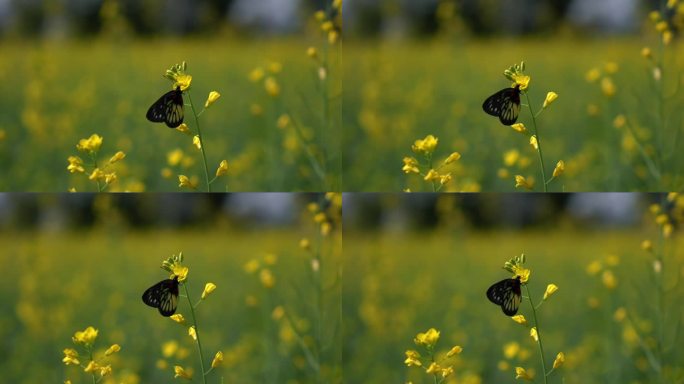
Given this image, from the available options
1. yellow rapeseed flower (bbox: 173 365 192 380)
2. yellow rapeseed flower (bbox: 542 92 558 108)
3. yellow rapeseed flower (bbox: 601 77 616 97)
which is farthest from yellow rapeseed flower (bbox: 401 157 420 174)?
yellow rapeseed flower (bbox: 173 365 192 380)

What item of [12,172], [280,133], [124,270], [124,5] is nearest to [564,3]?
[280,133]

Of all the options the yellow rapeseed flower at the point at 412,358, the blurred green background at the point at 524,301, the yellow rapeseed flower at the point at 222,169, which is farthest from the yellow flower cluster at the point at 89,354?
the yellow rapeseed flower at the point at 412,358

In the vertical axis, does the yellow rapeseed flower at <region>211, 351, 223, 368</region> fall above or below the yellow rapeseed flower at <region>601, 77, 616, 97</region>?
below

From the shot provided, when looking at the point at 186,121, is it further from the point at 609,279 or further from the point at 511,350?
the point at 609,279

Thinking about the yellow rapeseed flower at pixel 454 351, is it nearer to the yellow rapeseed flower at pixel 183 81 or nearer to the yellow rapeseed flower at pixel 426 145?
the yellow rapeseed flower at pixel 426 145

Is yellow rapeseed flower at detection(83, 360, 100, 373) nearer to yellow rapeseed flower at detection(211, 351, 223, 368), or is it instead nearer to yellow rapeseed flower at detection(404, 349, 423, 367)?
yellow rapeseed flower at detection(211, 351, 223, 368)

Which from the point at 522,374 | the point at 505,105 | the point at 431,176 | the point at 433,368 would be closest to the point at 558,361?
the point at 522,374

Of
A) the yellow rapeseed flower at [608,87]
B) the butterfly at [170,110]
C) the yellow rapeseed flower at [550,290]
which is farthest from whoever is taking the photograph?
the yellow rapeseed flower at [608,87]
